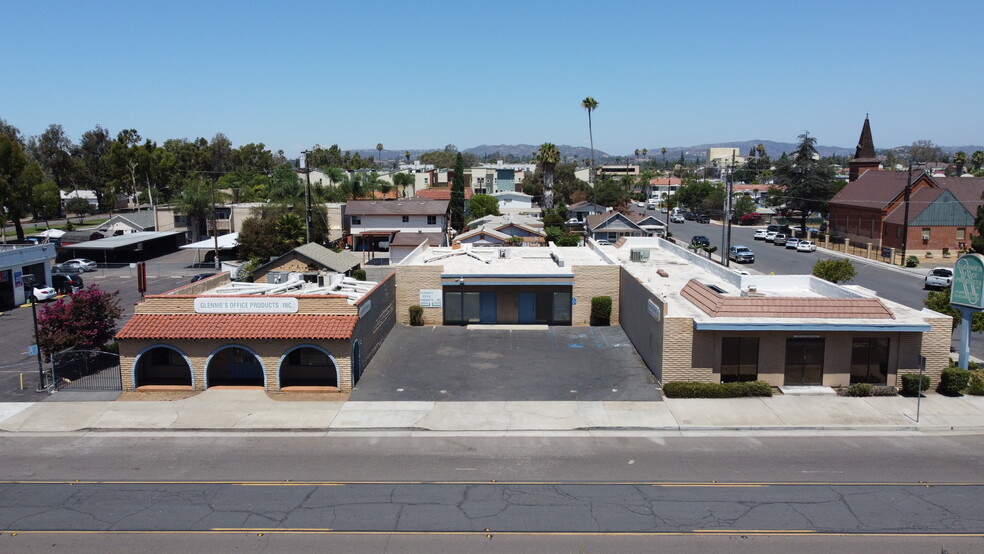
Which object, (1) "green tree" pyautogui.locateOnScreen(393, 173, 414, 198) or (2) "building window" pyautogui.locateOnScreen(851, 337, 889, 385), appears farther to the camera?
(1) "green tree" pyautogui.locateOnScreen(393, 173, 414, 198)

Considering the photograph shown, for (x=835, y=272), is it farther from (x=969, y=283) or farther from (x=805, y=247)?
(x=805, y=247)

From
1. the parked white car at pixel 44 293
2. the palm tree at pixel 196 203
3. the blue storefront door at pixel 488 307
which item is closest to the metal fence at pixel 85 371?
the blue storefront door at pixel 488 307

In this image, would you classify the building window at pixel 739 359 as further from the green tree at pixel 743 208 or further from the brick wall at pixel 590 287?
the green tree at pixel 743 208

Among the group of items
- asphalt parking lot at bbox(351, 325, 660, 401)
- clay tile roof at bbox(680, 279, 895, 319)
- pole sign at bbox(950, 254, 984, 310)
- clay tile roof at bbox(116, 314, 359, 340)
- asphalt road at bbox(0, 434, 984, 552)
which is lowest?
asphalt road at bbox(0, 434, 984, 552)

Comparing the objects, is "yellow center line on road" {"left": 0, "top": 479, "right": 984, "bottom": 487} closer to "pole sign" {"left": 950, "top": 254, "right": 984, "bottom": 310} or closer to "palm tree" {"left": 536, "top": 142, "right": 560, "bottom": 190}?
"pole sign" {"left": 950, "top": 254, "right": 984, "bottom": 310}

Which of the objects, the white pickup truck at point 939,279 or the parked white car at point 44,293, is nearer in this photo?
the parked white car at point 44,293

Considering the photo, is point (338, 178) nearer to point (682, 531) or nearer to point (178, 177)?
point (178, 177)

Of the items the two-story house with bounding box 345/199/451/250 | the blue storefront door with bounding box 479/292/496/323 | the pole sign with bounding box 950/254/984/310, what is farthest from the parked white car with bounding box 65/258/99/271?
the pole sign with bounding box 950/254/984/310

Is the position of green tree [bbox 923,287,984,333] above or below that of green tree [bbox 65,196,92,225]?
below
